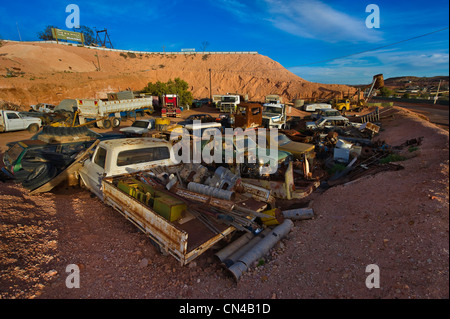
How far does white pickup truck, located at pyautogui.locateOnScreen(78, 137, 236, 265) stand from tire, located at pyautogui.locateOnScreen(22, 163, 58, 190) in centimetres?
67

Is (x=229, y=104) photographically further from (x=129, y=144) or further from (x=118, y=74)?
(x=118, y=74)

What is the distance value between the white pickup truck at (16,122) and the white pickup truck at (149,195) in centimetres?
1308

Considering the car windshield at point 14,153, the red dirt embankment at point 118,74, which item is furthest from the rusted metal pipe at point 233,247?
the red dirt embankment at point 118,74

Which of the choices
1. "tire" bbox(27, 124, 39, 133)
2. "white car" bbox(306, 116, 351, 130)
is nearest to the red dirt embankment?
"tire" bbox(27, 124, 39, 133)

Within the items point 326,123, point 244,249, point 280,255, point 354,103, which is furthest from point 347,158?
point 354,103

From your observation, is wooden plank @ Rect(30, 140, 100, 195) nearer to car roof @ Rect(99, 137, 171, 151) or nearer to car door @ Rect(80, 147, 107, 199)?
car door @ Rect(80, 147, 107, 199)

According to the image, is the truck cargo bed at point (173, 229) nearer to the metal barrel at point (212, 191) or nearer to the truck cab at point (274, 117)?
the metal barrel at point (212, 191)

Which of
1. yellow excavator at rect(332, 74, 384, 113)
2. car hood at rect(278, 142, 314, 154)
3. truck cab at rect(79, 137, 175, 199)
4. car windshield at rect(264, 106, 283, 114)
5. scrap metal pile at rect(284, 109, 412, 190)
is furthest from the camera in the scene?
yellow excavator at rect(332, 74, 384, 113)

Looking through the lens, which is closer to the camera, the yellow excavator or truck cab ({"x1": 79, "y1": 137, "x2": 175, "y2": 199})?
truck cab ({"x1": 79, "y1": 137, "x2": 175, "y2": 199})

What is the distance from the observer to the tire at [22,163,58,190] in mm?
5320

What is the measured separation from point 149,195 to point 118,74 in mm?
41688

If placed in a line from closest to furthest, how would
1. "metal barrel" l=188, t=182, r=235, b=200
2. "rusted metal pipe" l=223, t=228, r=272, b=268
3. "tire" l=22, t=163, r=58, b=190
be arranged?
"rusted metal pipe" l=223, t=228, r=272, b=268 < "metal barrel" l=188, t=182, r=235, b=200 < "tire" l=22, t=163, r=58, b=190

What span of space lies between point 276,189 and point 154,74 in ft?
155
